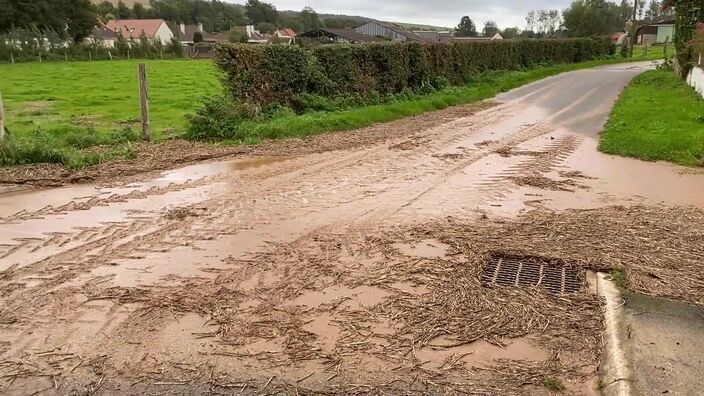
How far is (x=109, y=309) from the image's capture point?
16.3 ft

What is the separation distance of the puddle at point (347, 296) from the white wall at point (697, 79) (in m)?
18.9

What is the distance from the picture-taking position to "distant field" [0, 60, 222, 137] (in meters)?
15.5

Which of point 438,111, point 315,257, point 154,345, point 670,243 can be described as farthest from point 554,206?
point 438,111

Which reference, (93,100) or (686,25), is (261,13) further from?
(93,100)

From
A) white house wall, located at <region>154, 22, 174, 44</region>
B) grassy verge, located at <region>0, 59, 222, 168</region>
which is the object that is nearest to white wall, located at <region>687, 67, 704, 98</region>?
grassy verge, located at <region>0, 59, 222, 168</region>

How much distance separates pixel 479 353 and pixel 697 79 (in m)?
21.7

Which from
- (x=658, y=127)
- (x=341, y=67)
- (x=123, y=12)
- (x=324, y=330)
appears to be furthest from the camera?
(x=123, y=12)

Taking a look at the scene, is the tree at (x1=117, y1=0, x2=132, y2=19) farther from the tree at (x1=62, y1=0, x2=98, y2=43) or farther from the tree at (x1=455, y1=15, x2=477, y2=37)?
the tree at (x1=455, y1=15, x2=477, y2=37)

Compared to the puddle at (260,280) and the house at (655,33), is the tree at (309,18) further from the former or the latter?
the puddle at (260,280)

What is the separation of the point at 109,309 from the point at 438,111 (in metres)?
15.6

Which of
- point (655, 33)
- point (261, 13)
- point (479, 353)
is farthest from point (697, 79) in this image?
point (261, 13)

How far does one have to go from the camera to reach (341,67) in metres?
17.5

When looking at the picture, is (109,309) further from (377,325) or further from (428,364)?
(428,364)

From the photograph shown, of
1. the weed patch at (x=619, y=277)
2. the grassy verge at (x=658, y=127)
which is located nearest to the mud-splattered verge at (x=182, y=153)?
the grassy verge at (x=658, y=127)
